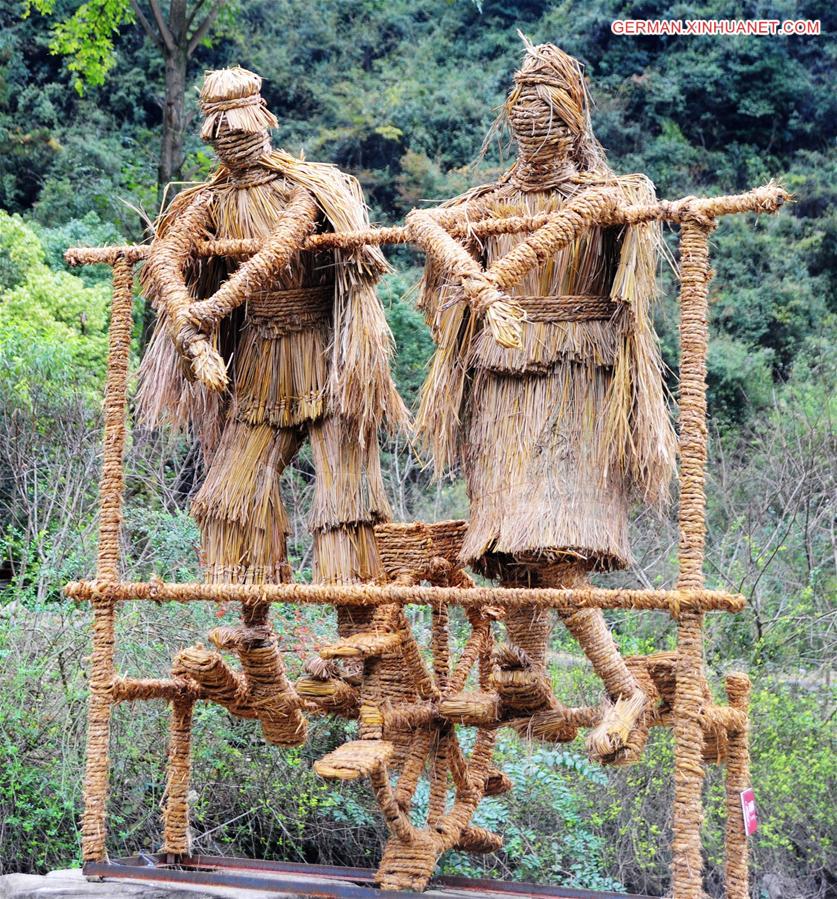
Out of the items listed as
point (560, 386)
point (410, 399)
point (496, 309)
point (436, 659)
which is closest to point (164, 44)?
point (410, 399)

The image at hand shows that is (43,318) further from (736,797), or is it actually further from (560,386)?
(736,797)

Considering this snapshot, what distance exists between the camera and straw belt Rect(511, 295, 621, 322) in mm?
4203

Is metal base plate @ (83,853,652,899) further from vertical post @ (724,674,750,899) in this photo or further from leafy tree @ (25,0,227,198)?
leafy tree @ (25,0,227,198)

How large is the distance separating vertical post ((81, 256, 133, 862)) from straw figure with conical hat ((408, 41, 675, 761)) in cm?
118

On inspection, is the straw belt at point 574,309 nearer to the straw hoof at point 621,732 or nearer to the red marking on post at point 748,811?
the straw hoof at point 621,732

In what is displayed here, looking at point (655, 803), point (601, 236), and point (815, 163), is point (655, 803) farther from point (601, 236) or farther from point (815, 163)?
point (815, 163)

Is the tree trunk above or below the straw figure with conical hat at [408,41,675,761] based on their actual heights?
above

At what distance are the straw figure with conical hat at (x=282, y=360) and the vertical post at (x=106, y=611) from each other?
0.53 ft

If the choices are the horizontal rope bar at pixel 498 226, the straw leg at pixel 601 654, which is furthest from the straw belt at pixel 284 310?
the straw leg at pixel 601 654

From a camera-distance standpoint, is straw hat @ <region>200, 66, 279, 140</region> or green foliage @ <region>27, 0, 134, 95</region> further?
green foliage @ <region>27, 0, 134, 95</region>

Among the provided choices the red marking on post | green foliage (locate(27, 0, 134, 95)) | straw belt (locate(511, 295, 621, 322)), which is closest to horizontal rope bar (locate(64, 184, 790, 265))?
straw belt (locate(511, 295, 621, 322))

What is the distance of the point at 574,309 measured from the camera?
4207 mm

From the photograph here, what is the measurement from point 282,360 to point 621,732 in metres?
1.76

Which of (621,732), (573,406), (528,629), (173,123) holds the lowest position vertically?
(621,732)
